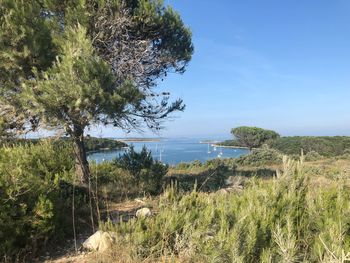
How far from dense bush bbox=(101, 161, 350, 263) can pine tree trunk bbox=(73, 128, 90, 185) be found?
4.32m

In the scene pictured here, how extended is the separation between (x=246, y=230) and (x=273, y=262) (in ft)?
1.44

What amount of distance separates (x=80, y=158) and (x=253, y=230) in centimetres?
648

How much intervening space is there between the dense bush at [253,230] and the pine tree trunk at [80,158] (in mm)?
4323

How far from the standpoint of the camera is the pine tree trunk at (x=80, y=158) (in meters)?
8.59

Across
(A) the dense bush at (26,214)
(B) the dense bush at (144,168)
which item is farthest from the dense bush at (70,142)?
(A) the dense bush at (26,214)

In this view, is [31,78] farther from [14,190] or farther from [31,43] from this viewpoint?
[14,190]

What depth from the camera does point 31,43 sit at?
24.3ft

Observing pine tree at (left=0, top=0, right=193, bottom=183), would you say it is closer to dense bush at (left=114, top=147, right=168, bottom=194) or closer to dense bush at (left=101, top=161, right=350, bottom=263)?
dense bush at (left=114, top=147, right=168, bottom=194)

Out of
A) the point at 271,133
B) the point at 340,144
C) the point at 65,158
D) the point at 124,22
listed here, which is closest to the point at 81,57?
the point at 124,22

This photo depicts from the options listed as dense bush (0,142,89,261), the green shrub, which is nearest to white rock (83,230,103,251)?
dense bush (0,142,89,261)

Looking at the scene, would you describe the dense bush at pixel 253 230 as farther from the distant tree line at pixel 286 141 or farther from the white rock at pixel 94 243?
the distant tree line at pixel 286 141

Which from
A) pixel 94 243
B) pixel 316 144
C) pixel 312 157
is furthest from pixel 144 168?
pixel 316 144

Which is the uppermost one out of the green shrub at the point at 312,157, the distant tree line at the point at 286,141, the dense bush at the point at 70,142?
the dense bush at the point at 70,142

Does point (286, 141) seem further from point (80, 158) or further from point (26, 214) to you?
point (26, 214)
